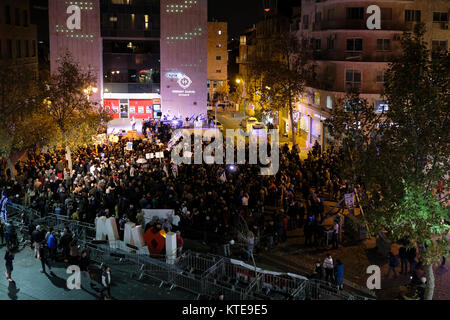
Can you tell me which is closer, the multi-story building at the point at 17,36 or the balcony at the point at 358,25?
the balcony at the point at 358,25

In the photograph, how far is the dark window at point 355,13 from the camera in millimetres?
35562

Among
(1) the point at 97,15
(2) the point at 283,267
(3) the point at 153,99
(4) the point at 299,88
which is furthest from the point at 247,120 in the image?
(2) the point at 283,267

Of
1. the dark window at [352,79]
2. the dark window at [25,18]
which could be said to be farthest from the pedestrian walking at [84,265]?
the dark window at [25,18]

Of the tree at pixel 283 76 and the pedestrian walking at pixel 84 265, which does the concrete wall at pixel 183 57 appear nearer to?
the tree at pixel 283 76

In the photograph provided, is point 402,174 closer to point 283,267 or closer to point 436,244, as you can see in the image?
point 436,244

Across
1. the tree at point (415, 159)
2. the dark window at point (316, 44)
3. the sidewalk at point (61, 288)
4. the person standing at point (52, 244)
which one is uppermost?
the dark window at point (316, 44)

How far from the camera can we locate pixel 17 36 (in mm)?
46406

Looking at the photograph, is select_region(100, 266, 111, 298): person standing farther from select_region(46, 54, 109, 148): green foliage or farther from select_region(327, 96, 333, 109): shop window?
select_region(327, 96, 333, 109): shop window

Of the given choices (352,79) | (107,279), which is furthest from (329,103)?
(107,279)

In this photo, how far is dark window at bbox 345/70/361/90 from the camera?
116ft

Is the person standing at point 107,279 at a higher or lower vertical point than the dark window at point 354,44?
lower

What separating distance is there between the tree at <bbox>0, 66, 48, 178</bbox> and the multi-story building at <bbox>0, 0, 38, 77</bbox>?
13052 mm

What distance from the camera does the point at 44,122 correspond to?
98.4 ft

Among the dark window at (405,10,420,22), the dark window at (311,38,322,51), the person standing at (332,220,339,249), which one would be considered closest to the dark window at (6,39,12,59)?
the dark window at (311,38,322,51)
